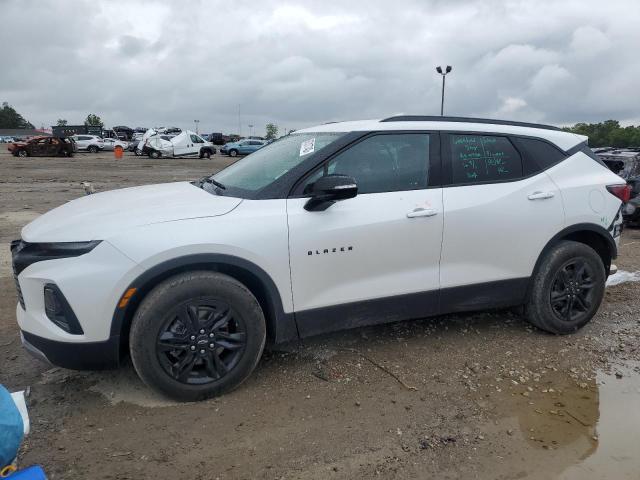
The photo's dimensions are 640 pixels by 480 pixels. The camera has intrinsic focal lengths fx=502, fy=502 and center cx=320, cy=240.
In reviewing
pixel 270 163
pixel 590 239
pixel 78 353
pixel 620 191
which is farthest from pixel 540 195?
pixel 78 353

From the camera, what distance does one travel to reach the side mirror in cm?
307

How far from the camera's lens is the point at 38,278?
282cm

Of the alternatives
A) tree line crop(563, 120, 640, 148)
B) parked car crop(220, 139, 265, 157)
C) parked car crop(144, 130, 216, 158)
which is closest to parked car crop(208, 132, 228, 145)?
parked car crop(220, 139, 265, 157)

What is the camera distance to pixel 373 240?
10.9 feet

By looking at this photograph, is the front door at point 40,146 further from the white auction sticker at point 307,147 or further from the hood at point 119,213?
the white auction sticker at point 307,147

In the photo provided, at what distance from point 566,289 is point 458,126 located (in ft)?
5.30

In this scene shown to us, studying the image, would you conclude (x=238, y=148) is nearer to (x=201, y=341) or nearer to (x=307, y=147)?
(x=307, y=147)

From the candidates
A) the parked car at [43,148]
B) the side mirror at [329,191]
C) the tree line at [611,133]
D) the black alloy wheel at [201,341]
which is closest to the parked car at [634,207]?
the side mirror at [329,191]

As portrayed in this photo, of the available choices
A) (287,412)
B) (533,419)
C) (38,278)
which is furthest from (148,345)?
(533,419)

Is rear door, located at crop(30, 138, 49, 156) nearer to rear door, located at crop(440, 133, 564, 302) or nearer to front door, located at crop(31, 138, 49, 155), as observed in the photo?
front door, located at crop(31, 138, 49, 155)

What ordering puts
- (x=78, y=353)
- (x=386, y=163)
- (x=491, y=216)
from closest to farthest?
1. (x=78, y=353)
2. (x=386, y=163)
3. (x=491, y=216)

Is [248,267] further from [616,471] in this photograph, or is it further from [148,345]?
[616,471]

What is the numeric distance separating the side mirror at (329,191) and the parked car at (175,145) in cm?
3261

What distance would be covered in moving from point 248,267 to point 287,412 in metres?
0.91
